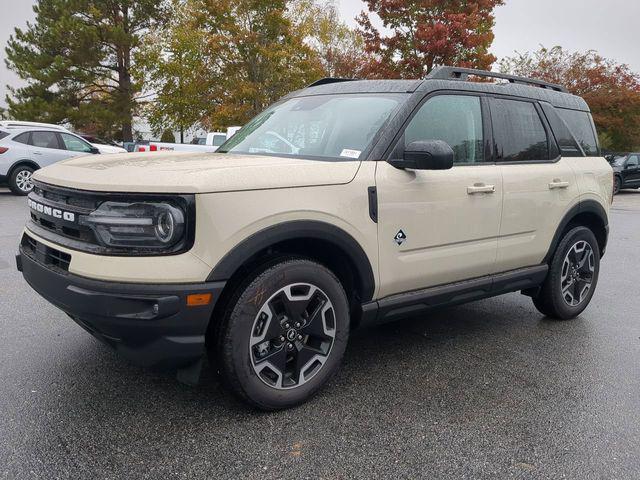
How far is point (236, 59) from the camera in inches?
851

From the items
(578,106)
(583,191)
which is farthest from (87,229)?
(578,106)

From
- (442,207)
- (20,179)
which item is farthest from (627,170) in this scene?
(442,207)

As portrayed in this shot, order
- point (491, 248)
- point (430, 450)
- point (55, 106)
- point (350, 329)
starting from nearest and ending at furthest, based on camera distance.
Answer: point (430, 450) → point (350, 329) → point (491, 248) → point (55, 106)

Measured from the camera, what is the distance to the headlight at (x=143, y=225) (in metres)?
2.47

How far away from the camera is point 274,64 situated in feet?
69.6

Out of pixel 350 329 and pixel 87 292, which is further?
pixel 350 329

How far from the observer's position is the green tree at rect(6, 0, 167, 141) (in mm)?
27781

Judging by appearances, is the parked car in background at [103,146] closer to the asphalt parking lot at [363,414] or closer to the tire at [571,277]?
the asphalt parking lot at [363,414]

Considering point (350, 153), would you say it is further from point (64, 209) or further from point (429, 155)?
point (64, 209)

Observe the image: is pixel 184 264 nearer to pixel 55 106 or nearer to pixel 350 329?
pixel 350 329

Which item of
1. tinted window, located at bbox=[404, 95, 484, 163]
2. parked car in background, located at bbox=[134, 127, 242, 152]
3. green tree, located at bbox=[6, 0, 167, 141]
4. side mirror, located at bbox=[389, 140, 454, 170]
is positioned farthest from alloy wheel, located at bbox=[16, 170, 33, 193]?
green tree, located at bbox=[6, 0, 167, 141]

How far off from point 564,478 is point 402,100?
2.23 metres

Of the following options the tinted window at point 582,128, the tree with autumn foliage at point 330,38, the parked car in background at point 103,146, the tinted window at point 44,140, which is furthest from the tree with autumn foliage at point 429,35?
the tinted window at point 582,128

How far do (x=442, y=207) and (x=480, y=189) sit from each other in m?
0.39
